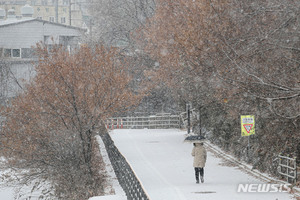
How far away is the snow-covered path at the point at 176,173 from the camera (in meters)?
17.1

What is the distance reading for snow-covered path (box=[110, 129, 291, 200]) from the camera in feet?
56.0

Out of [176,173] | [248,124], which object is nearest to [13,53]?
[176,173]

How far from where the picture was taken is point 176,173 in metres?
22.4

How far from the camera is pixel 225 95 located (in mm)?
22312

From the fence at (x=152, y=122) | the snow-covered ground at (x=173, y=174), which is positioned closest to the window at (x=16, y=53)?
the fence at (x=152, y=122)

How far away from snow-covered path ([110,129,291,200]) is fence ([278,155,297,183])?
103 cm

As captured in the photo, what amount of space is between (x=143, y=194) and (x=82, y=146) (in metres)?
14.0

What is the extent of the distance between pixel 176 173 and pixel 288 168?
5230 millimetres

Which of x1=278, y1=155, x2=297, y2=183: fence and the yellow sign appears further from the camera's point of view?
the yellow sign

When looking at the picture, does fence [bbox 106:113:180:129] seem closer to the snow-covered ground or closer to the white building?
the snow-covered ground

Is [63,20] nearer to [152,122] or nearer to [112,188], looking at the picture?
[152,122]

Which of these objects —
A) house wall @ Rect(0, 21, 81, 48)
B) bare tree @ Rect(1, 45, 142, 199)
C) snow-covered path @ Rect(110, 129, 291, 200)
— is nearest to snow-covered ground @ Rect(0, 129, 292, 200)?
snow-covered path @ Rect(110, 129, 291, 200)

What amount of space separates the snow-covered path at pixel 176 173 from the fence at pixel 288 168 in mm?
1030

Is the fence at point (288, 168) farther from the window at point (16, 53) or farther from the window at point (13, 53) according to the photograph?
the window at point (16, 53)
